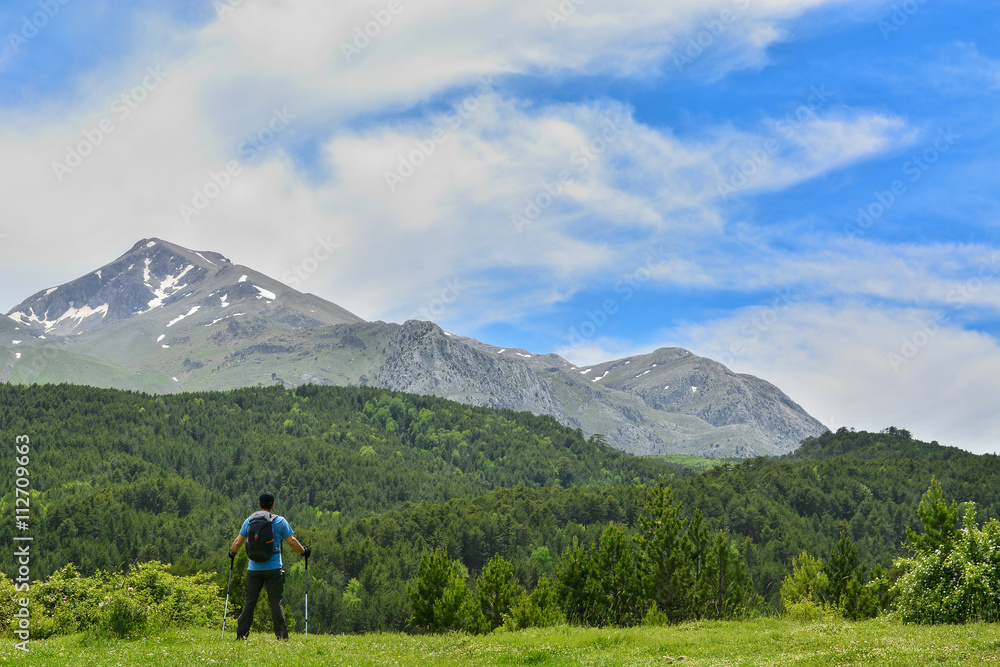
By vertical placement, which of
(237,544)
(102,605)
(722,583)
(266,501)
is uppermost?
(266,501)

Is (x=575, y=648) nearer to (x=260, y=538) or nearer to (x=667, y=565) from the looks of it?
(x=260, y=538)

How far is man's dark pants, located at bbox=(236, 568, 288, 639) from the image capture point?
21938 millimetres

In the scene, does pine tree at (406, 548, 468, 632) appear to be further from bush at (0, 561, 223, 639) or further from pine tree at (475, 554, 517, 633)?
bush at (0, 561, 223, 639)

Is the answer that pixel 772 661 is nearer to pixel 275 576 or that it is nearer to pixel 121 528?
pixel 275 576

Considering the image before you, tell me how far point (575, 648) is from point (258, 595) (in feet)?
36.5

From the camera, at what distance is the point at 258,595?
22359mm

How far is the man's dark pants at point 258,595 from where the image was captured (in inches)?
864

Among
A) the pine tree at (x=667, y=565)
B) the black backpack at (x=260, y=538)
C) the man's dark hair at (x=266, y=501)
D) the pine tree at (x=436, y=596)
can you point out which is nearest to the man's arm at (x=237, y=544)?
the black backpack at (x=260, y=538)

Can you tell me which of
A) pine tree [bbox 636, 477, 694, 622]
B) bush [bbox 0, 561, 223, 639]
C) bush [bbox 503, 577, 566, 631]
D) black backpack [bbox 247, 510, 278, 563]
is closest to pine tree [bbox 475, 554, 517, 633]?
bush [bbox 503, 577, 566, 631]

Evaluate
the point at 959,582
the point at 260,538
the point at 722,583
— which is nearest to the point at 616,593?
the point at 722,583

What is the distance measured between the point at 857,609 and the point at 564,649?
3220 cm

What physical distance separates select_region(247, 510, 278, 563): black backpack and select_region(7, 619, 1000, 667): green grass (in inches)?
101

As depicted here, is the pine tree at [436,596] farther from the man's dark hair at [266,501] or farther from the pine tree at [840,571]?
the pine tree at [840,571]

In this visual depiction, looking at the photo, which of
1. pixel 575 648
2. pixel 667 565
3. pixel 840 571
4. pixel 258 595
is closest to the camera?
pixel 258 595
